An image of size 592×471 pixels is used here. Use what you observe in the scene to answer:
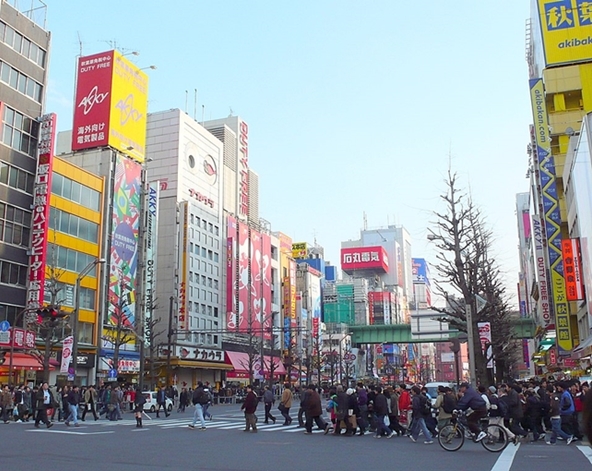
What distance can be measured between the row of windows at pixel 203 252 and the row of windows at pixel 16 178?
27271 mm

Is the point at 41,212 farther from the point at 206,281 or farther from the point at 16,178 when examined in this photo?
the point at 206,281

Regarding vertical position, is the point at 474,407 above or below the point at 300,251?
below

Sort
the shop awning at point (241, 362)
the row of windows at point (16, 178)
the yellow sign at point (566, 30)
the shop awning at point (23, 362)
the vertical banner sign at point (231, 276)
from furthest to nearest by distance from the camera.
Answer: the vertical banner sign at point (231, 276)
the shop awning at point (241, 362)
the yellow sign at point (566, 30)
the row of windows at point (16, 178)
the shop awning at point (23, 362)

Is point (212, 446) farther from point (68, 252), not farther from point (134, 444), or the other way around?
point (68, 252)

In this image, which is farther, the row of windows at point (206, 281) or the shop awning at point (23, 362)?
the row of windows at point (206, 281)

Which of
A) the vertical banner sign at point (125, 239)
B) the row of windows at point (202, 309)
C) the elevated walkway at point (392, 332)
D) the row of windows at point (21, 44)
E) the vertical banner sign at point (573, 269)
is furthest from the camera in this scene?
the row of windows at point (202, 309)

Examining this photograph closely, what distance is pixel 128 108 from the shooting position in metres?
56.0

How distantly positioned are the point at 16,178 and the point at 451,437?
35.3 meters

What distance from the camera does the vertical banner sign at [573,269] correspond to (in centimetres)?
3766

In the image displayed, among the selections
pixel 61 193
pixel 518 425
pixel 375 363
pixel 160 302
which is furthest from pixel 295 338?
pixel 518 425

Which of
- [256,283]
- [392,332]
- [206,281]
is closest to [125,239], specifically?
[206,281]

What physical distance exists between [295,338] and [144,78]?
158 ft

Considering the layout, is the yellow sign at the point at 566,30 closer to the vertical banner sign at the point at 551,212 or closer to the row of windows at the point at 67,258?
the vertical banner sign at the point at 551,212

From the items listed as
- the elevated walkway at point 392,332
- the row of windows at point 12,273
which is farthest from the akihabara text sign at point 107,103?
the elevated walkway at point 392,332
